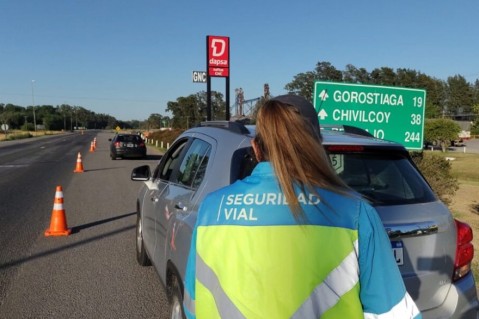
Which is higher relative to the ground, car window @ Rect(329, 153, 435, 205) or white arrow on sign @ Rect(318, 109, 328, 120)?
white arrow on sign @ Rect(318, 109, 328, 120)

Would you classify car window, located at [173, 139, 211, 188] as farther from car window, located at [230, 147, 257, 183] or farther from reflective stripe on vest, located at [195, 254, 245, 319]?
reflective stripe on vest, located at [195, 254, 245, 319]

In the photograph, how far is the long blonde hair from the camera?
1523 millimetres

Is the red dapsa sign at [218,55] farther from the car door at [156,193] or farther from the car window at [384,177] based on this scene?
the car window at [384,177]

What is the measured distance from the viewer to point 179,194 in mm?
3635

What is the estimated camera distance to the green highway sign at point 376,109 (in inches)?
284

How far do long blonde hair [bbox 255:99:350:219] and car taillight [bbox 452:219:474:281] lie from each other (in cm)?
174

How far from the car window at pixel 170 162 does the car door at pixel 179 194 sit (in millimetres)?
183

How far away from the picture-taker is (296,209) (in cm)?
150

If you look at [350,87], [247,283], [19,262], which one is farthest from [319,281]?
[350,87]

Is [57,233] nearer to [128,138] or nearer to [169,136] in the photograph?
[128,138]

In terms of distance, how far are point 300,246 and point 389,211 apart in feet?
4.92

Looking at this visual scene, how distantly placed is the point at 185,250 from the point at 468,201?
11.3 meters

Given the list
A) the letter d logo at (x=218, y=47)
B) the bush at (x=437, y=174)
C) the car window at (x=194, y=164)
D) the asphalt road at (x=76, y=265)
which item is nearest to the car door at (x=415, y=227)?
the car window at (x=194, y=164)

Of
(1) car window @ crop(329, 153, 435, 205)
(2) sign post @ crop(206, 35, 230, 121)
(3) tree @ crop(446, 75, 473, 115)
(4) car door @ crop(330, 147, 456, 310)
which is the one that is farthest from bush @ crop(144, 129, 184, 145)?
(3) tree @ crop(446, 75, 473, 115)
